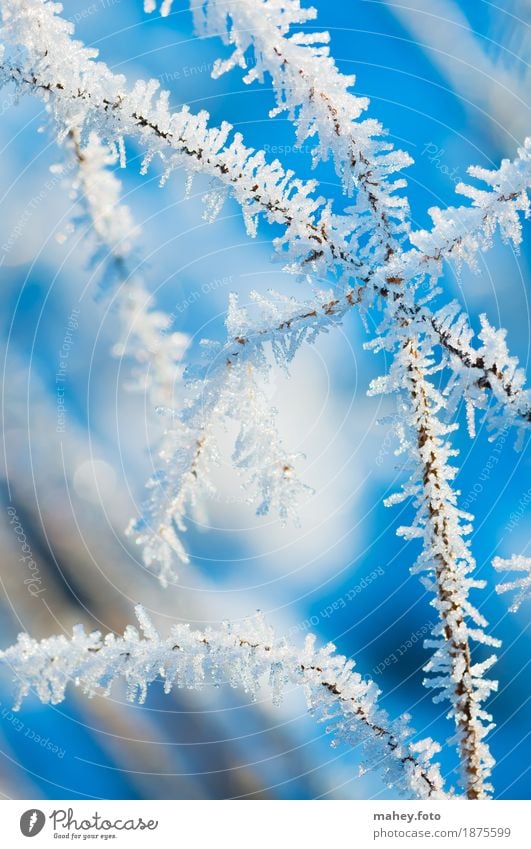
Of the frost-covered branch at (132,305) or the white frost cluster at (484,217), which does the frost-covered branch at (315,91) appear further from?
the frost-covered branch at (132,305)

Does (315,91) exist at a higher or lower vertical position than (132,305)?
lower

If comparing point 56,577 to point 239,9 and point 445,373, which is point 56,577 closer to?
point 445,373

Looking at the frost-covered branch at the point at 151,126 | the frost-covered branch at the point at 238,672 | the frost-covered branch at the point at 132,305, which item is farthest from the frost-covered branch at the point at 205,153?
the frost-covered branch at the point at 132,305

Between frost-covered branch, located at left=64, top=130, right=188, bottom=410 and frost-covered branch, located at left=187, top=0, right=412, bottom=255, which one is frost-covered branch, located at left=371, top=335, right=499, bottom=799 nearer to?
frost-covered branch, located at left=187, top=0, right=412, bottom=255

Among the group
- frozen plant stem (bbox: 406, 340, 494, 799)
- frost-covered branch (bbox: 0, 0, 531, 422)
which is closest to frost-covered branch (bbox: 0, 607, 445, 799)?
frozen plant stem (bbox: 406, 340, 494, 799)

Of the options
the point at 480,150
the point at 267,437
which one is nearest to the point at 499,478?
the point at 480,150
